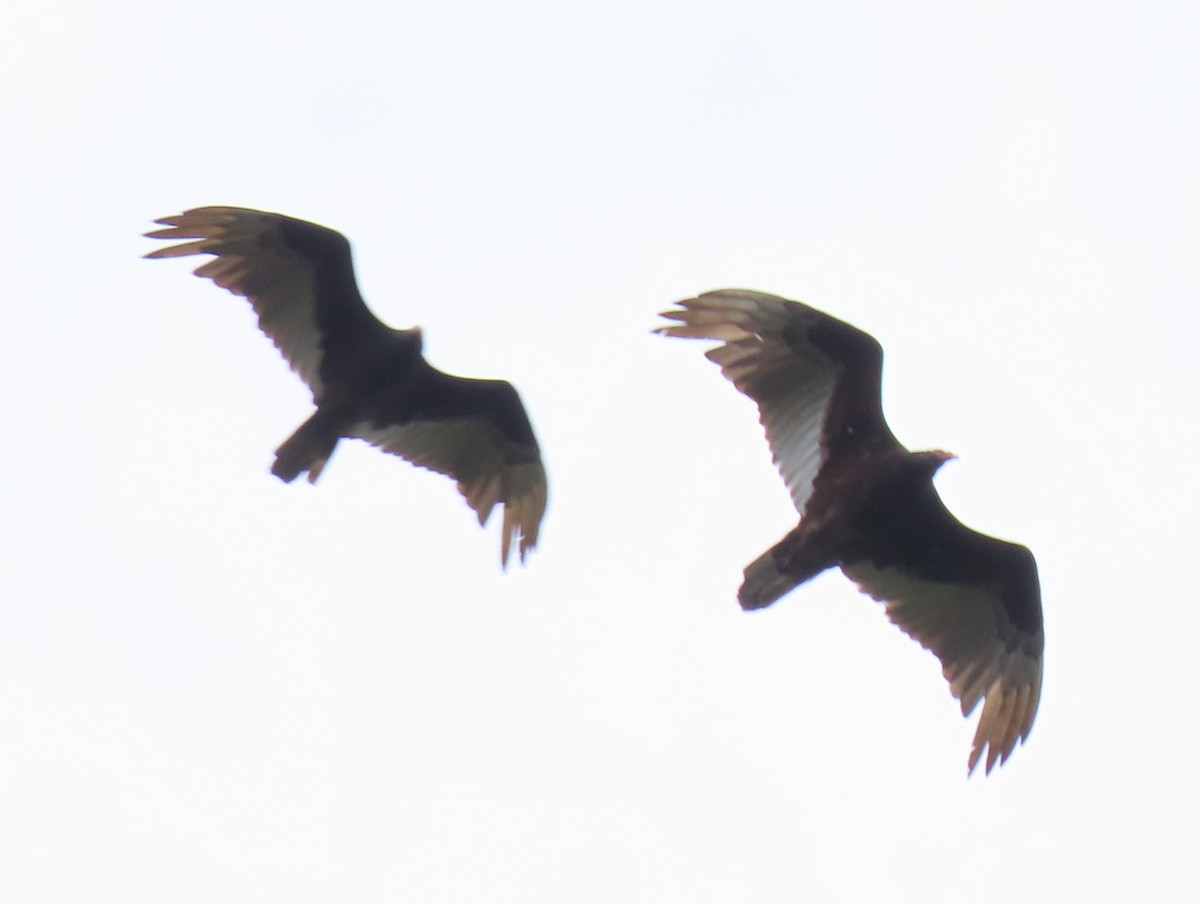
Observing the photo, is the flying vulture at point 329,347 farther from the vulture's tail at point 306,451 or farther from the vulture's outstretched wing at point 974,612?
the vulture's outstretched wing at point 974,612

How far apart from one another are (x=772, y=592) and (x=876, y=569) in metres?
0.94

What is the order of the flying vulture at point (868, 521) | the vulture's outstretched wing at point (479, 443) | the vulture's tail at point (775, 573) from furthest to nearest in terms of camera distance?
the vulture's outstretched wing at point (479, 443) → the flying vulture at point (868, 521) → the vulture's tail at point (775, 573)

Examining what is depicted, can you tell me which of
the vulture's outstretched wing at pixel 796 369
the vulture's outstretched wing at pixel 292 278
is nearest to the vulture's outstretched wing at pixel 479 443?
the vulture's outstretched wing at pixel 292 278

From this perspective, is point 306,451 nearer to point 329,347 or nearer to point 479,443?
point 329,347

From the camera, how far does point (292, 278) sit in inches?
504

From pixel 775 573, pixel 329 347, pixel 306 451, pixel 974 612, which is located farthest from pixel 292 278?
pixel 974 612

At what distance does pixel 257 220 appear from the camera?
12602 millimetres

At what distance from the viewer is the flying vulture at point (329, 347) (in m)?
12.6

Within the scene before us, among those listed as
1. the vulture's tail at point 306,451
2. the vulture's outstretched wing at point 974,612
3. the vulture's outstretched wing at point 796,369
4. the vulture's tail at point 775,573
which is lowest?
the vulture's tail at point 306,451

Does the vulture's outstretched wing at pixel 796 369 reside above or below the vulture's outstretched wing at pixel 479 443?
above

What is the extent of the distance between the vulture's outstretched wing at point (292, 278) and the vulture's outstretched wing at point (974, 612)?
3809mm

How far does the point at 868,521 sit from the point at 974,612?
1.03m

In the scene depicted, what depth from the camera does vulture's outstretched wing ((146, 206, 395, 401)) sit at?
1254 cm

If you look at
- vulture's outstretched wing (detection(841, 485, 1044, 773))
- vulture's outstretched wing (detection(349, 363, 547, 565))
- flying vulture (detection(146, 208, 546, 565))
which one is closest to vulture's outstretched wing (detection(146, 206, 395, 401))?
flying vulture (detection(146, 208, 546, 565))
